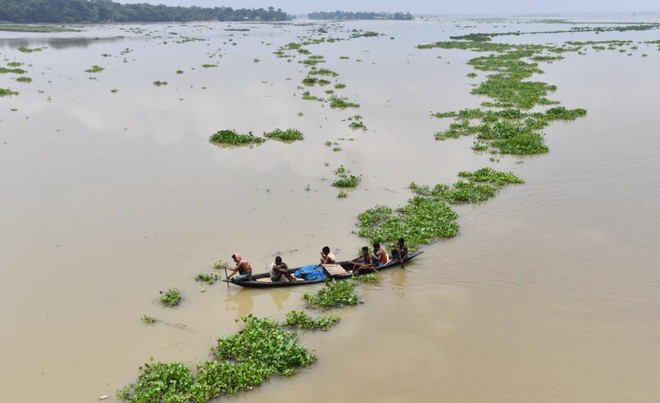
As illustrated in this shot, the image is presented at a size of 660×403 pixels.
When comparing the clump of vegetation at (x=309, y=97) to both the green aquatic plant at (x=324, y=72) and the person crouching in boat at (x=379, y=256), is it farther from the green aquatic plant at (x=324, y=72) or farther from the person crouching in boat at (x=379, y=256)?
the person crouching in boat at (x=379, y=256)

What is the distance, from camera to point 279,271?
1203cm

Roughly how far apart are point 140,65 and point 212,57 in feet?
31.8

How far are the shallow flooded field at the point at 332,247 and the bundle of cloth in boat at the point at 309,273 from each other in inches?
21.9

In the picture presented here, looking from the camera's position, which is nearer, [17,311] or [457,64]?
[17,311]

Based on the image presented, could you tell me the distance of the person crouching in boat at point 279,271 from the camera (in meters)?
12.0

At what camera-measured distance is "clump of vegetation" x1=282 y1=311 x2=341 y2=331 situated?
1073 cm

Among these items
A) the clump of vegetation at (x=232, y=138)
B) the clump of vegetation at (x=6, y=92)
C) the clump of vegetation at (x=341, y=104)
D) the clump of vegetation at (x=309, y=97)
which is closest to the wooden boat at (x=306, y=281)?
the clump of vegetation at (x=232, y=138)

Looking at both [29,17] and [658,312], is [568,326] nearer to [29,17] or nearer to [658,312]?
[658,312]

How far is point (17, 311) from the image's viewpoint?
36.9 feet

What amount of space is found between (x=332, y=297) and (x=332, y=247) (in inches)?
110

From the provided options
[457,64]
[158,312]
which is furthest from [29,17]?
[158,312]

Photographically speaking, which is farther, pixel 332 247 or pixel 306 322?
pixel 332 247

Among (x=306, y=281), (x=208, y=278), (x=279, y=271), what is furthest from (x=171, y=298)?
(x=306, y=281)

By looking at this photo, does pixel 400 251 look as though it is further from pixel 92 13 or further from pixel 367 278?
pixel 92 13
